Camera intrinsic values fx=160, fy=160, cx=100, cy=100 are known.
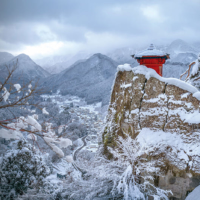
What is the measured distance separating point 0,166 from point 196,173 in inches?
234

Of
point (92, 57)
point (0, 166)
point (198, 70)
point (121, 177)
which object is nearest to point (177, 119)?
point (121, 177)

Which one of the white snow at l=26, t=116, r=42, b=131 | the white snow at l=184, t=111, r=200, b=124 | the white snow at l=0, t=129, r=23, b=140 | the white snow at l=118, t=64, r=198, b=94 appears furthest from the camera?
the white snow at l=118, t=64, r=198, b=94

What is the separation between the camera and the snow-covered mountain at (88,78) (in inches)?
3037

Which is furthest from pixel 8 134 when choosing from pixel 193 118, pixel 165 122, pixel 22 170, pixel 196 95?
pixel 196 95

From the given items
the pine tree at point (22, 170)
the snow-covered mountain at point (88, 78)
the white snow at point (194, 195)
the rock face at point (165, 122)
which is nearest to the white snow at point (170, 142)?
the rock face at point (165, 122)

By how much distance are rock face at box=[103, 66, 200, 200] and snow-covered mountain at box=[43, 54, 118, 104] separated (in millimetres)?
64802

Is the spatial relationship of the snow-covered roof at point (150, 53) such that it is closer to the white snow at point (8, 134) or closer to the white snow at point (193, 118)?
the white snow at point (193, 118)

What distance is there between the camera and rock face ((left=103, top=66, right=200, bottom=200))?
4.80 meters

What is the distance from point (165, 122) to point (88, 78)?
86.1m

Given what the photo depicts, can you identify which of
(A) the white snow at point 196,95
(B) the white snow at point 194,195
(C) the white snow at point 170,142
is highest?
(A) the white snow at point 196,95

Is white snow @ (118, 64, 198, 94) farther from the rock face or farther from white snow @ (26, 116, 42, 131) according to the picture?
white snow @ (26, 116, 42, 131)

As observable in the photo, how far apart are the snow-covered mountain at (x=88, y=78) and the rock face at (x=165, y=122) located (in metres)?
64.8

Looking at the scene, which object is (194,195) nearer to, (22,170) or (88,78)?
(22,170)

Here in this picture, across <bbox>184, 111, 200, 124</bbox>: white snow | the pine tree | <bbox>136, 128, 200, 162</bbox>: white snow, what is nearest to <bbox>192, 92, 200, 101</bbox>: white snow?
<bbox>184, 111, 200, 124</bbox>: white snow
